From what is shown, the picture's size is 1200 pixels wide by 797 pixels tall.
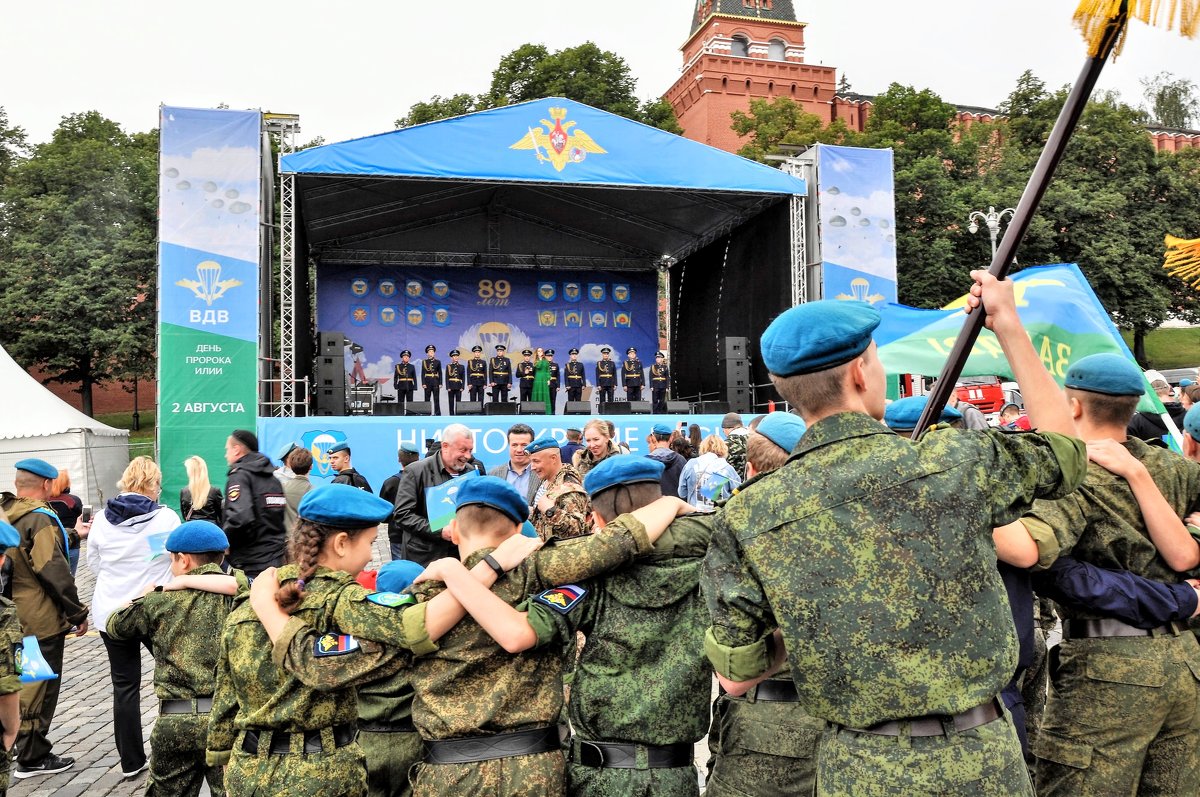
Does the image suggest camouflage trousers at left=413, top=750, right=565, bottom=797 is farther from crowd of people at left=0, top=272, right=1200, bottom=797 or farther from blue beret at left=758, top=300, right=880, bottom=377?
blue beret at left=758, top=300, right=880, bottom=377

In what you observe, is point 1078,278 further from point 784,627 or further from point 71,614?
point 71,614

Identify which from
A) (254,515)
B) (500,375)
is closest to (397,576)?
(254,515)

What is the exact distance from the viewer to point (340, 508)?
2.52 m

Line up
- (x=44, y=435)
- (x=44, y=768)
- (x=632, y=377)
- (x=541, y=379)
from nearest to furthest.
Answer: (x=44, y=768) < (x=44, y=435) < (x=541, y=379) < (x=632, y=377)

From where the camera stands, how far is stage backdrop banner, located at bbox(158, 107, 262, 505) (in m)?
14.0

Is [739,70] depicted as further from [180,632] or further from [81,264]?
[180,632]

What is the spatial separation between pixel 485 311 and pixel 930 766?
2067cm

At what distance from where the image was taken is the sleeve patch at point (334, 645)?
7.83ft

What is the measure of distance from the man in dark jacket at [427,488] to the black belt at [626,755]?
299 cm

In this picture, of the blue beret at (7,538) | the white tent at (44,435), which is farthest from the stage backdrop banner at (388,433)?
the blue beret at (7,538)

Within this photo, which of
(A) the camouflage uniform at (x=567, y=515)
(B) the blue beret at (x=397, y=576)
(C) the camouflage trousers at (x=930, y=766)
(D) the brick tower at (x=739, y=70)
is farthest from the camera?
(D) the brick tower at (x=739, y=70)

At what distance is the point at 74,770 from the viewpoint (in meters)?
4.86

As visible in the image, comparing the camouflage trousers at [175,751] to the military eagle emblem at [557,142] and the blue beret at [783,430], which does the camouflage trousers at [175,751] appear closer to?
the blue beret at [783,430]

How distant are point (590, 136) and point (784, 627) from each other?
47.3ft
